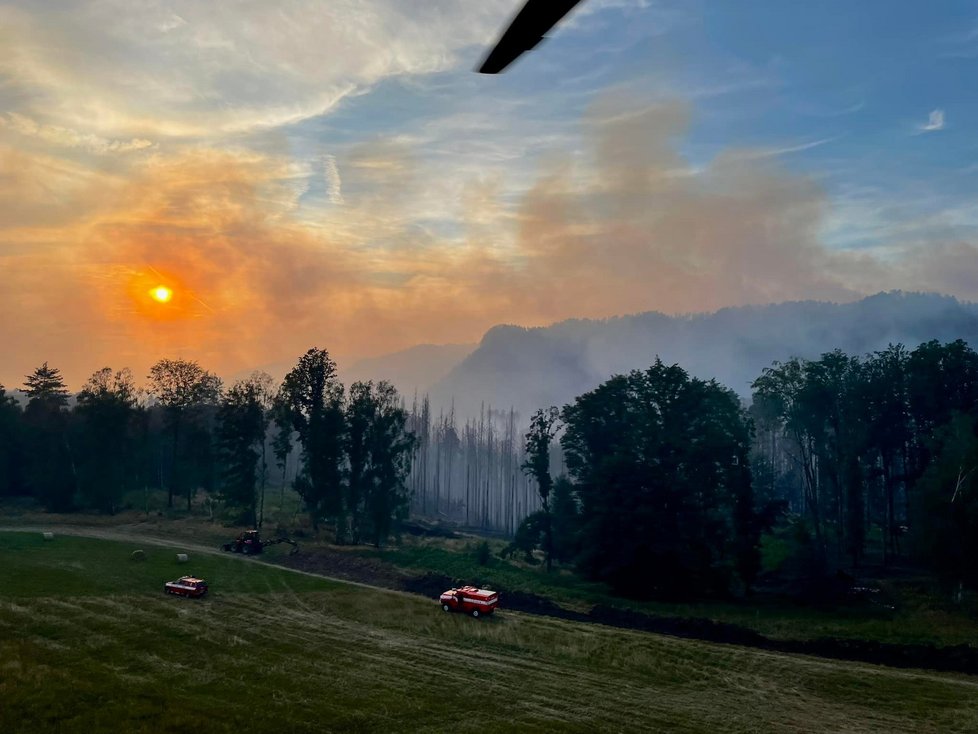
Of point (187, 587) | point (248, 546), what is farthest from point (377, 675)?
point (248, 546)

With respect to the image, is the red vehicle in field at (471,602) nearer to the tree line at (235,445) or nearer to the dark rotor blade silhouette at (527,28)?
the tree line at (235,445)

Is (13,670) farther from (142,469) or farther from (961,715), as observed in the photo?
(142,469)

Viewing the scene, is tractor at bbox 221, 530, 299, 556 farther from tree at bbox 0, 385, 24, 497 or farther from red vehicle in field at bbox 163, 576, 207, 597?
tree at bbox 0, 385, 24, 497

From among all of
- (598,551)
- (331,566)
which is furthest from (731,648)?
(331,566)

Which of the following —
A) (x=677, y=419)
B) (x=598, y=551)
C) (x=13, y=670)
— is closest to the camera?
(x=13, y=670)

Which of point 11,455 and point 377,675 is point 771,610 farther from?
point 11,455

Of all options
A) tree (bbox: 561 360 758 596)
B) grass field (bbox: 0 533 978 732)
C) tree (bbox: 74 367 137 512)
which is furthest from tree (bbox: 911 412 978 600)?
tree (bbox: 74 367 137 512)
